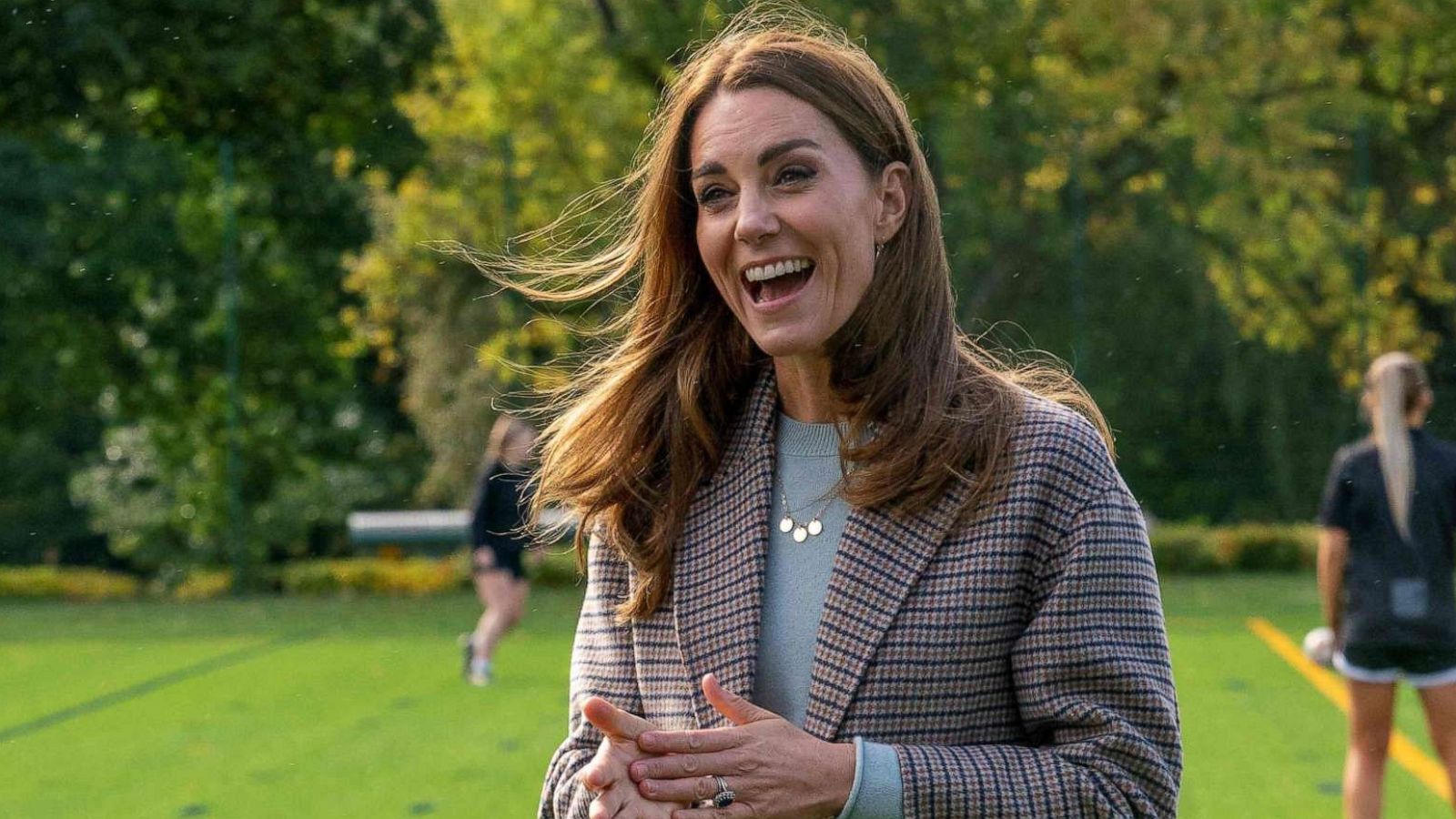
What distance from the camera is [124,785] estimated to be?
8.01m

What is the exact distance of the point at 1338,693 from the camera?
1041cm

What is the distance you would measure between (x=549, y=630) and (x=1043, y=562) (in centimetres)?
1318

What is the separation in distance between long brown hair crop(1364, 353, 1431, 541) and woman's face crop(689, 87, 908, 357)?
4.65m

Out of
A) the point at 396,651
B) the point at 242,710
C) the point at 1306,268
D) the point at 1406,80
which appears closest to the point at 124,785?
the point at 242,710

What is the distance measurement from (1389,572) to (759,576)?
183 inches

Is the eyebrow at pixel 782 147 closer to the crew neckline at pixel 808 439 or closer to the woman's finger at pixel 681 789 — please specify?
the crew neckline at pixel 808 439

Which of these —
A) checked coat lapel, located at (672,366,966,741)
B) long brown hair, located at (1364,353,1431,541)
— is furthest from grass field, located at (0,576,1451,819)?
checked coat lapel, located at (672,366,966,741)

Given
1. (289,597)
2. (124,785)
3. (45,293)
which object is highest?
(45,293)

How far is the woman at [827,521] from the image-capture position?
1863 millimetres

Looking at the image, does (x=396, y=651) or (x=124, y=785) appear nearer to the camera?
(x=124, y=785)

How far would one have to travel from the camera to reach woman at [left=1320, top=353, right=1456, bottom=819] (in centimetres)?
593

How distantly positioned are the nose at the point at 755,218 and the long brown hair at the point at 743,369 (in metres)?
0.12

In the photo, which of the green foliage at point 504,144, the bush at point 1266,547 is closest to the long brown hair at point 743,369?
the green foliage at point 504,144

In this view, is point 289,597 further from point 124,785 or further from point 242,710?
point 124,785
